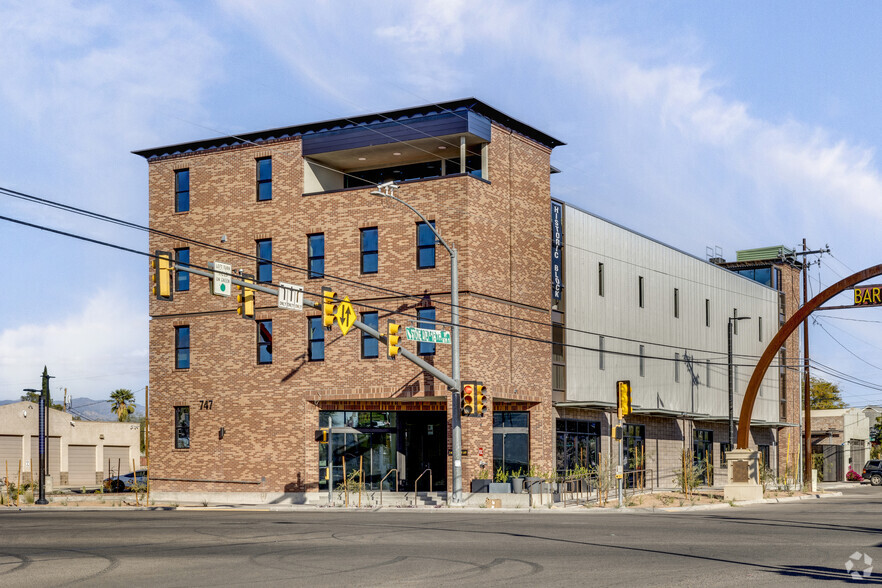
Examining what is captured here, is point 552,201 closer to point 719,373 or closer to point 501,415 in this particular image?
point 501,415

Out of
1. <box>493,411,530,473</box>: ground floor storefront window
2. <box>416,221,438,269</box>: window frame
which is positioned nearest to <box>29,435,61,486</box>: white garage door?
<box>493,411,530,473</box>: ground floor storefront window

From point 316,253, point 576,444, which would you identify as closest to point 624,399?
point 576,444

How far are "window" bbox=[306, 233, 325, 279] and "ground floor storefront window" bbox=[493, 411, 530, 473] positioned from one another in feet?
30.9

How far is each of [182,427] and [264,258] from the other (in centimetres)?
830

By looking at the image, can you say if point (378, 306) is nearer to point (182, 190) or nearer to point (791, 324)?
point (182, 190)

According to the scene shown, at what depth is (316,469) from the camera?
41.7 metres

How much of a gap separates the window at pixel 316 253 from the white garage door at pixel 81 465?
38.5 meters

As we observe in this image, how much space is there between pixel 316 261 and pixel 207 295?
5.69 m

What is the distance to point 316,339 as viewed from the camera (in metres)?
41.9

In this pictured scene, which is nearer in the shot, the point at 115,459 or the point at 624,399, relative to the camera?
the point at 624,399

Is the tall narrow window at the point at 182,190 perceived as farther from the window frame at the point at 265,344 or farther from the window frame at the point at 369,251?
the window frame at the point at 369,251

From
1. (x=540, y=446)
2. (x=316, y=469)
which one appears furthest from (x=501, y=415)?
(x=316, y=469)

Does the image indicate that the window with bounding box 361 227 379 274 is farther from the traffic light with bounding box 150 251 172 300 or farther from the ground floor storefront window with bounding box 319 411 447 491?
the traffic light with bounding box 150 251 172 300

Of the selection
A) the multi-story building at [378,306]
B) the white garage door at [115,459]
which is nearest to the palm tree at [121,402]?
the white garage door at [115,459]
